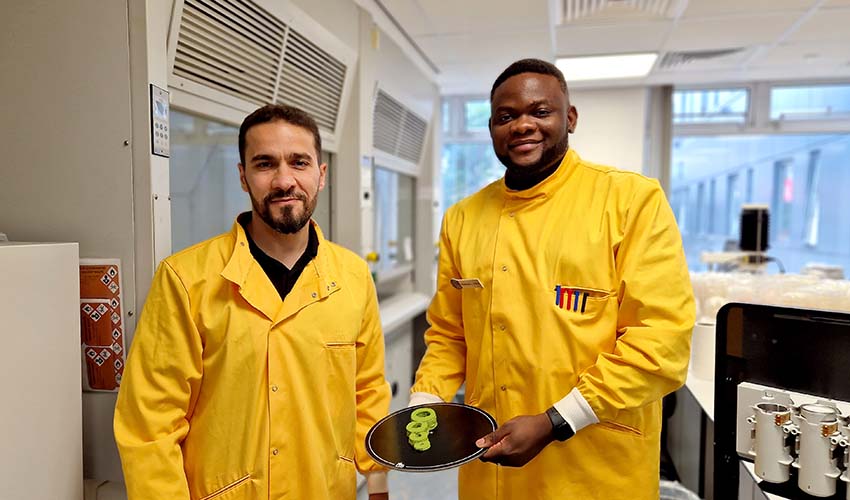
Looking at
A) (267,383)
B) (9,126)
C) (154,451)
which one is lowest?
(154,451)

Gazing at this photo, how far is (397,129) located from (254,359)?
249cm

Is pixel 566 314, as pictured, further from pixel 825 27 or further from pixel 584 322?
pixel 825 27

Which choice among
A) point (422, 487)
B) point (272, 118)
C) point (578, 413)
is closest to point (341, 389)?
point (578, 413)

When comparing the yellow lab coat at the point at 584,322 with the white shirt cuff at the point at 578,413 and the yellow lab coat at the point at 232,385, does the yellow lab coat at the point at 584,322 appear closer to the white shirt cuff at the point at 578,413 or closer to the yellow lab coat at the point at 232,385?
the white shirt cuff at the point at 578,413

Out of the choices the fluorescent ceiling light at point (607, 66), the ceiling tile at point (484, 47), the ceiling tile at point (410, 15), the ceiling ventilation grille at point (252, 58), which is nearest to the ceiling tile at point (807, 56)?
the fluorescent ceiling light at point (607, 66)

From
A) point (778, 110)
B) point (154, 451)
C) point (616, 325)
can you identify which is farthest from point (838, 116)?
point (154, 451)

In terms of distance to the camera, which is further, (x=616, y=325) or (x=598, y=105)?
(x=598, y=105)

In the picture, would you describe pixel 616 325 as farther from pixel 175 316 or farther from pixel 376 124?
pixel 376 124

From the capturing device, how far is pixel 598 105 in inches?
190

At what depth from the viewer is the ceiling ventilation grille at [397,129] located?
3.15 meters

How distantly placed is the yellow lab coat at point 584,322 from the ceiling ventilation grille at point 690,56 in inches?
121

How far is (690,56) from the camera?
3.93 meters

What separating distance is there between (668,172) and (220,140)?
416 cm

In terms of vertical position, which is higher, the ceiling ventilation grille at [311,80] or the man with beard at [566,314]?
the ceiling ventilation grille at [311,80]
